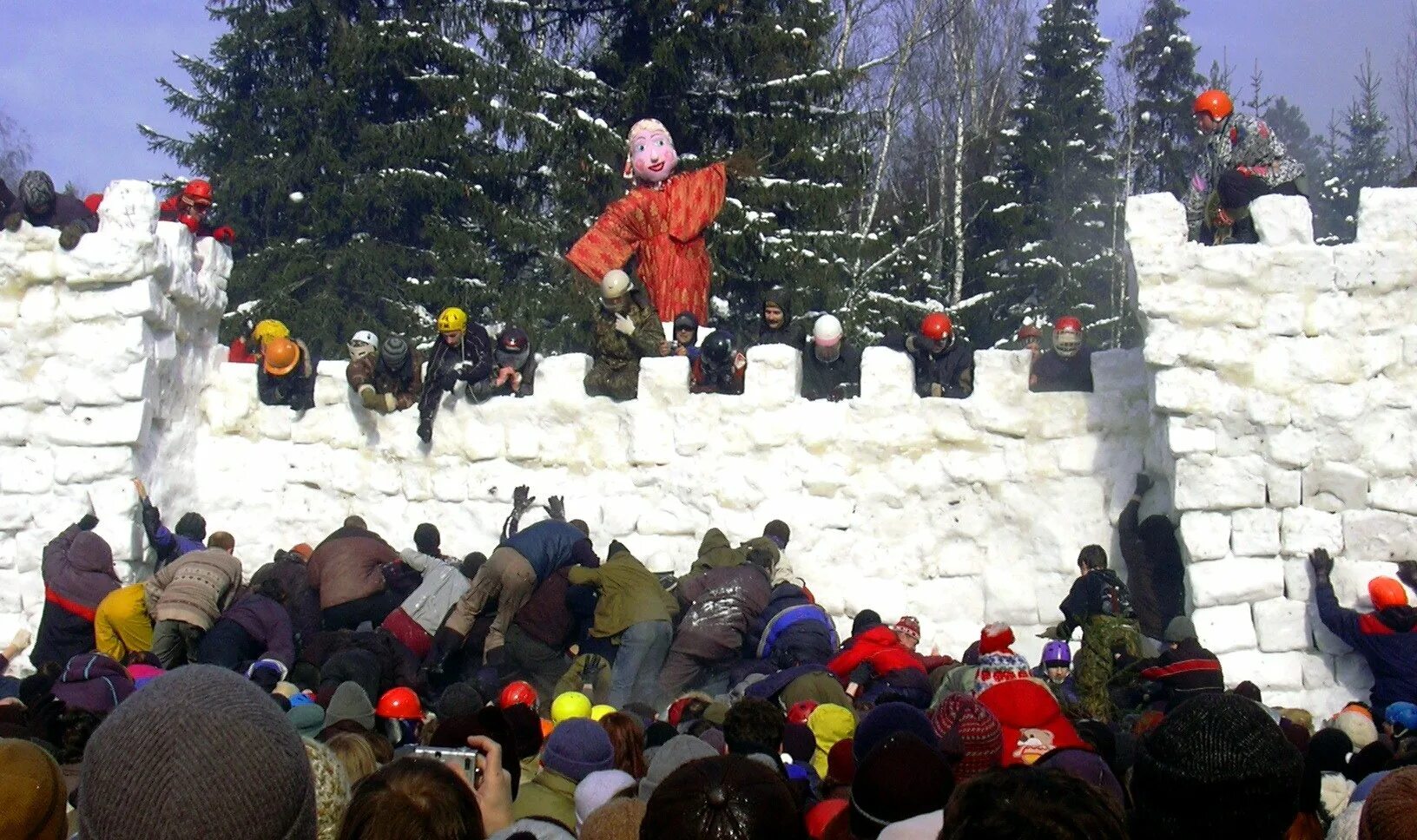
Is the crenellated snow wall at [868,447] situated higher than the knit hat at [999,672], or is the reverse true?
the crenellated snow wall at [868,447]

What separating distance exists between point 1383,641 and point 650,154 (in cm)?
666

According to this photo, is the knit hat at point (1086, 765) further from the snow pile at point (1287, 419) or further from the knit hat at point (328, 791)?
the snow pile at point (1287, 419)

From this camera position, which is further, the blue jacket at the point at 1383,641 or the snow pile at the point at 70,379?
the snow pile at the point at 70,379

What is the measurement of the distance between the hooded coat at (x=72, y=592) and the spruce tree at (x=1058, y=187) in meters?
14.5

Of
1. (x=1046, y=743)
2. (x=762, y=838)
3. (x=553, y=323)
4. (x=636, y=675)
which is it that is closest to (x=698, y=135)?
(x=553, y=323)

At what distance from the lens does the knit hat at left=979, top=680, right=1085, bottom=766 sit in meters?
5.05

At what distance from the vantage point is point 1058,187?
23000 millimetres

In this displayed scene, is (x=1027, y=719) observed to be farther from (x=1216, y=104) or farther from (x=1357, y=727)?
(x=1216, y=104)

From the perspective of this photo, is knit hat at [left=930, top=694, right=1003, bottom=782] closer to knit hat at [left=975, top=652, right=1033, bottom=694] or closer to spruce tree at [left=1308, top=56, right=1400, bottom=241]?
knit hat at [left=975, top=652, right=1033, bottom=694]

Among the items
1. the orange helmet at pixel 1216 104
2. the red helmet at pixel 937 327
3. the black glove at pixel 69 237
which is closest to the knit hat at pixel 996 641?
the red helmet at pixel 937 327

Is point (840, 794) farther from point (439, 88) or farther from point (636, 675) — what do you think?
point (439, 88)

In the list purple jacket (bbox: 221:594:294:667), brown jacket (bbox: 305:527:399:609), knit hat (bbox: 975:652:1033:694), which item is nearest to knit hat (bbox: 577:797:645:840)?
knit hat (bbox: 975:652:1033:694)

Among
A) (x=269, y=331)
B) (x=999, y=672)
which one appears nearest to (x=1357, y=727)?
(x=999, y=672)

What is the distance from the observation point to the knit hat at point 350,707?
5.93 metres
